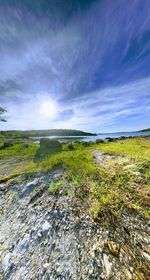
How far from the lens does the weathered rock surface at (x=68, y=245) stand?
217 cm

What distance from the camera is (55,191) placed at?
4855 mm

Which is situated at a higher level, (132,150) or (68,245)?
(132,150)

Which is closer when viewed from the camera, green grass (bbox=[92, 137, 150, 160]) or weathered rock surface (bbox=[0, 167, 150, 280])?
weathered rock surface (bbox=[0, 167, 150, 280])

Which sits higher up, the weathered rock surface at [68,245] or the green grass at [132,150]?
the green grass at [132,150]

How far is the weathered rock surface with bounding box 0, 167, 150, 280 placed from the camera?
7.12ft

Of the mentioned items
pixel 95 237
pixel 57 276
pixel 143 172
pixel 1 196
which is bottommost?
pixel 1 196

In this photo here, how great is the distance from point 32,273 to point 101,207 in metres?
2.07

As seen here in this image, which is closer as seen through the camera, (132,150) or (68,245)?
(68,245)

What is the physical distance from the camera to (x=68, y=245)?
8.75 ft

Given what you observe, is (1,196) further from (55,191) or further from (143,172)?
(143,172)

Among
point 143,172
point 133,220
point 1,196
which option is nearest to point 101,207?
point 133,220

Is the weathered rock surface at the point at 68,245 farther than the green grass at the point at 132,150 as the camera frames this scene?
No

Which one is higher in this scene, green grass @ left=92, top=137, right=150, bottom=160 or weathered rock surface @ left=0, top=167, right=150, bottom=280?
green grass @ left=92, top=137, right=150, bottom=160

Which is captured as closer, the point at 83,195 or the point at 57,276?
the point at 57,276
